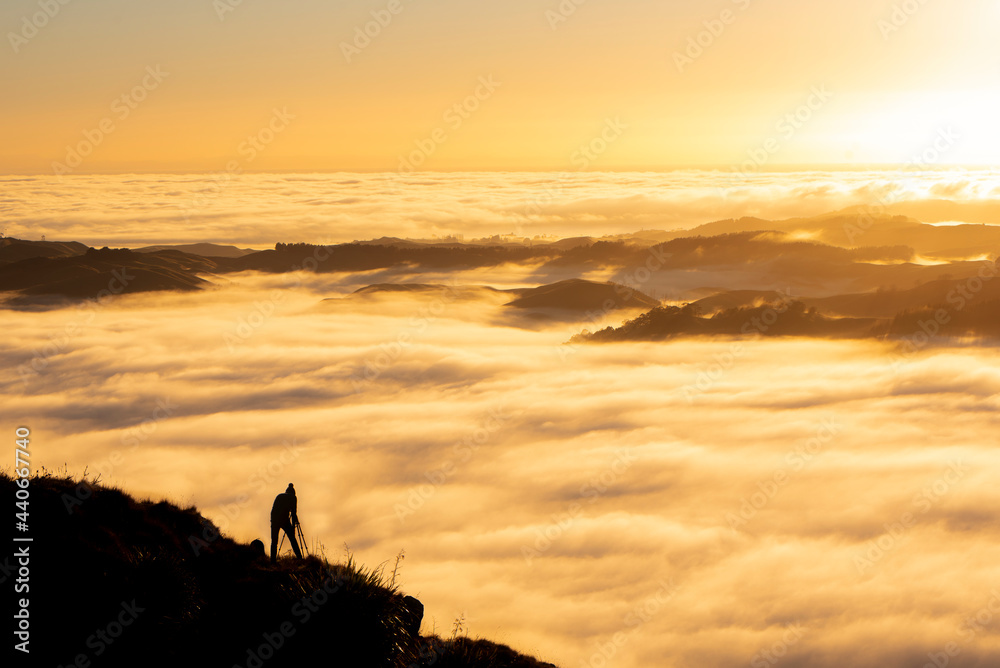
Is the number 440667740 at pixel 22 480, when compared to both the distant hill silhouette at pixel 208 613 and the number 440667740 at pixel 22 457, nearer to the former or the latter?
the number 440667740 at pixel 22 457

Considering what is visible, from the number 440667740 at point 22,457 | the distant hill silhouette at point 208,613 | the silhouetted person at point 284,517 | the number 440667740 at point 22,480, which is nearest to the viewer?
the distant hill silhouette at point 208,613

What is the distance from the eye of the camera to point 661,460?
9581 cm

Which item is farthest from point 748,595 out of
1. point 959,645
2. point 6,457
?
point 6,457

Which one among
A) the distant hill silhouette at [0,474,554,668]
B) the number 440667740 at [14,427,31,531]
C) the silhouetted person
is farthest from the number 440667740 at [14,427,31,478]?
the silhouetted person

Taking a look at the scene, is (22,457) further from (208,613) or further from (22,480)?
(208,613)

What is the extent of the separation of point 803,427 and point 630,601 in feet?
225

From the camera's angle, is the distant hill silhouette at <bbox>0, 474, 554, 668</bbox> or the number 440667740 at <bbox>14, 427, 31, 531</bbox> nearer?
the distant hill silhouette at <bbox>0, 474, 554, 668</bbox>

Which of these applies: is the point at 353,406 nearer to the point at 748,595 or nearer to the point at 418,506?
the point at 418,506

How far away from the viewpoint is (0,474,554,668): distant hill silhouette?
13.6 meters

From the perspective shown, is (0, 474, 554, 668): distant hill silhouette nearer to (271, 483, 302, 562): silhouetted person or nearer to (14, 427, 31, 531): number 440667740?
(14, 427, 31, 531): number 440667740

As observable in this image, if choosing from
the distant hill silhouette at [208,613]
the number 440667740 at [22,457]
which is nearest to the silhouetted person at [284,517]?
the distant hill silhouette at [208,613]

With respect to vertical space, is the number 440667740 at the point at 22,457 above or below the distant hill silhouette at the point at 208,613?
above

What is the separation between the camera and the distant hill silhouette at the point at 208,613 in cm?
1362

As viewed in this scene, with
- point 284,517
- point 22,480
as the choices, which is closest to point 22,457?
point 22,480
